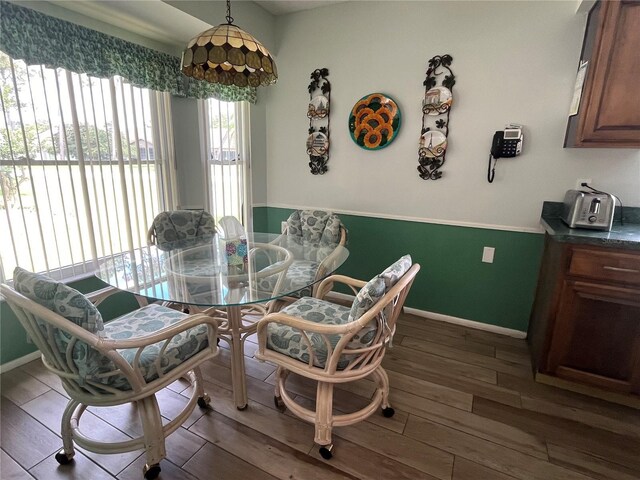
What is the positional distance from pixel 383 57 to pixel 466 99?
77cm

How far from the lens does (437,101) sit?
2467 millimetres

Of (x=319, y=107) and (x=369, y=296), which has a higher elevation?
(x=319, y=107)

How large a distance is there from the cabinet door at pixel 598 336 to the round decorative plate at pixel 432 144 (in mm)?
1284

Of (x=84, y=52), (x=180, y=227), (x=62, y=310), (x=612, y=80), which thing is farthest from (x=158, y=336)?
(x=612, y=80)

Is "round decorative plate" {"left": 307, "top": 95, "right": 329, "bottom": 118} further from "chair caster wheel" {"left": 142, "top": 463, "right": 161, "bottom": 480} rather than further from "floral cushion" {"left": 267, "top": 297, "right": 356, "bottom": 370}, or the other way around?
"chair caster wheel" {"left": 142, "top": 463, "right": 161, "bottom": 480}

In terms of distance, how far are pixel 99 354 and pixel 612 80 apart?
2.84 metres

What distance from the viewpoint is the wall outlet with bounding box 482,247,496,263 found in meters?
2.52

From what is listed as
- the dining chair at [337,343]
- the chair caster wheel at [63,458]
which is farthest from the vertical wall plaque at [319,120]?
the chair caster wheel at [63,458]

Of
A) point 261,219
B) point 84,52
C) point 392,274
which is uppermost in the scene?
point 84,52

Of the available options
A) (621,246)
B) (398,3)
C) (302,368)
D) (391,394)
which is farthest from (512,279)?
(398,3)

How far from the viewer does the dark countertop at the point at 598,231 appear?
1670 mm

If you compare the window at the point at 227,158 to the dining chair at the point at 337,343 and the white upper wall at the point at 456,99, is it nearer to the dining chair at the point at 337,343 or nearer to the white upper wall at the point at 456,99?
the white upper wall at the point at 456,99

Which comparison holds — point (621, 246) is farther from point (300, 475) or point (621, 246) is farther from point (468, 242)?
point (300, 475)

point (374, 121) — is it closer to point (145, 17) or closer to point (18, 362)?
point (145, 17)
